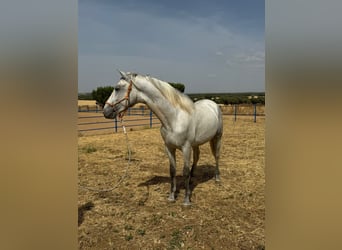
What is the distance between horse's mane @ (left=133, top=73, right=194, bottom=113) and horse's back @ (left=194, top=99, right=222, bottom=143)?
267mm

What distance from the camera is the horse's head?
3826 mm

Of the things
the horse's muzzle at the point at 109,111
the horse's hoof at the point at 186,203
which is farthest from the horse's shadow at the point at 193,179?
the horse's muzzle at the point at 109,111

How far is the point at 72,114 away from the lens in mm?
829

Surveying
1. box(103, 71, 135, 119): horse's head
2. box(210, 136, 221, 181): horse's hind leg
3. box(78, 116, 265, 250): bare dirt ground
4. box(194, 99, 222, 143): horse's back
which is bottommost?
box(78, 116, 265, 250): bare dirt ground

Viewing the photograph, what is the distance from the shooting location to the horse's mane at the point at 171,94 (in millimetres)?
3902

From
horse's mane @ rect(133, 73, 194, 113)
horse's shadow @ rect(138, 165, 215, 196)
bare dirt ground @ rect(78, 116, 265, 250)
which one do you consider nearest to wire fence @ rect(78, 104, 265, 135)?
bare dirt ground @ rect(78, 116, 265, 250)

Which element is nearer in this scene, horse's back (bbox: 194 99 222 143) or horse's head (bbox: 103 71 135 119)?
horse's head (bbox: 103 71 135 119)

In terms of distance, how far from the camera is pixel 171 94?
13.0 ft

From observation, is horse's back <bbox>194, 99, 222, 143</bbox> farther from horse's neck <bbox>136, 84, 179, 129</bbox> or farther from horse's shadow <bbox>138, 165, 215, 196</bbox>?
horse's shadow <bbox>138, 165, 215, 196</bbox>

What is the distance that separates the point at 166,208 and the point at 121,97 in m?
1.70

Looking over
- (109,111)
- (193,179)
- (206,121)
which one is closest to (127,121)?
(193,179)

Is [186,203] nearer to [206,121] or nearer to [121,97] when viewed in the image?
[206,121]
